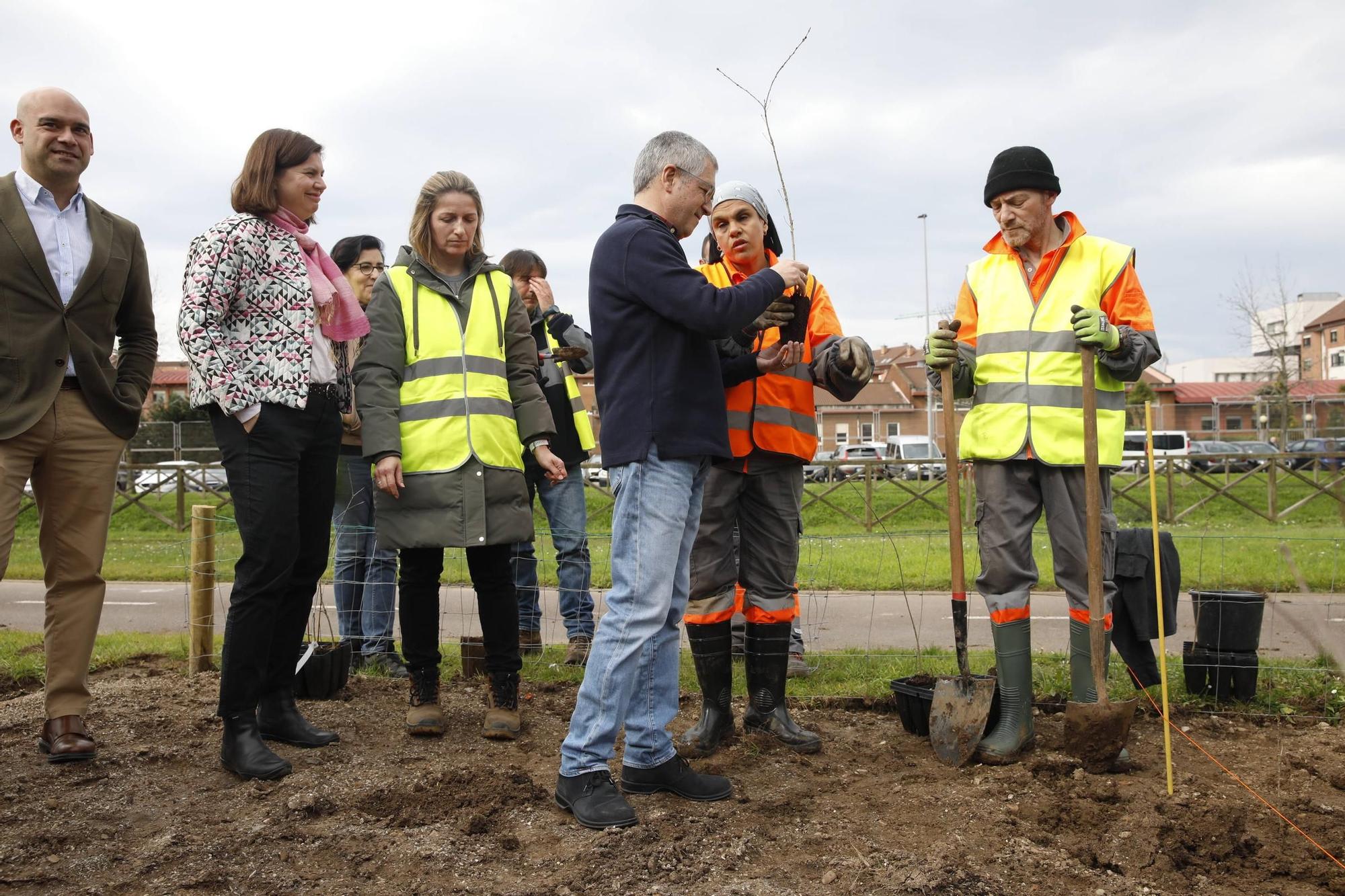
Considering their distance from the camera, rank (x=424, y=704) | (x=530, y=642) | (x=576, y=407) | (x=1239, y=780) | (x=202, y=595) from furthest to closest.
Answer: (x=576, y=407) < (x=530, y=642) < (x=202, y=595) < (x=424, y=704) < (x=1239, y=780)

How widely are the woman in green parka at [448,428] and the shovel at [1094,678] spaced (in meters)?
2.04

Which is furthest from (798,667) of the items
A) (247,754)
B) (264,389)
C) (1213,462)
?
(1213,462)

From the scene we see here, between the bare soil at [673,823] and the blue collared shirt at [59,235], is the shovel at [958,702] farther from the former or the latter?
the blue collared shirt at [59,235]

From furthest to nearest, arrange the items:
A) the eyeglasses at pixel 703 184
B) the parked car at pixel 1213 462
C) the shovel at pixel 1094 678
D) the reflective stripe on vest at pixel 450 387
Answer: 1. the parked car at pixel 1213 462
2. the reflective stripe on vest at pixel 450 387
3. the shovel at pixel 1094 678
4. the eyeglasses at pixel 703 184

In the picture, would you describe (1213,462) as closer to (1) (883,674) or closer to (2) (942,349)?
(1) (883,674)

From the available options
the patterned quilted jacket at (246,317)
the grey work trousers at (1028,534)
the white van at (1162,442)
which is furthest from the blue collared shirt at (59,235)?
the white van at (1162,442)

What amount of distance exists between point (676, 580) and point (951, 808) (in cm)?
115


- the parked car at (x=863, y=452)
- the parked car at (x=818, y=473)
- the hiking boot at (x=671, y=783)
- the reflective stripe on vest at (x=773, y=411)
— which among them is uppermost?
the parked car at (x=863, y=452)

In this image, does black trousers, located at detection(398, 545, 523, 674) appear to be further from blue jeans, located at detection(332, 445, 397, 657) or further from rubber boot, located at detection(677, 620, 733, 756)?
blue jeans, located at detection(332, 445, 397, 657)

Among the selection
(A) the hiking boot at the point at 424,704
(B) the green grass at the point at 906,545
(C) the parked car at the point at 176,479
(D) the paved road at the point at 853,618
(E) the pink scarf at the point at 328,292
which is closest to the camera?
(E) the pink scarf at the point at 328,292

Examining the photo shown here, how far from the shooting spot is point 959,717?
391 centimetres

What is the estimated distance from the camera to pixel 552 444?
6047 mm

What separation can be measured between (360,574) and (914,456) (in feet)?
115

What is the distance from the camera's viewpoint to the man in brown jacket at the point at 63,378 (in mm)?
3742
